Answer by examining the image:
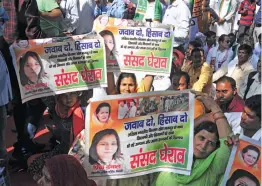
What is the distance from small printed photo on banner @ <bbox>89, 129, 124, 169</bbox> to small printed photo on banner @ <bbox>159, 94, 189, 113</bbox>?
317mm

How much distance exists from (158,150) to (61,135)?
1.47 meters

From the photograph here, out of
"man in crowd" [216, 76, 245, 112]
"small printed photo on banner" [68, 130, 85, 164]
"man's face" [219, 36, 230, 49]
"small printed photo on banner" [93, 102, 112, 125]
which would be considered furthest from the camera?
"man's face" [219, 36, 230, 49]

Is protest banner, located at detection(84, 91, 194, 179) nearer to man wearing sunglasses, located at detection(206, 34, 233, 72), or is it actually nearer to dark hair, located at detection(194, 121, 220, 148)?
dark hair, located at detection(194, 121, 220, 148)

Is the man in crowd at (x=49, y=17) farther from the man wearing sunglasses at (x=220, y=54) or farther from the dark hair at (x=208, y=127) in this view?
the man wearing sunglasses at (x=220, y=54)

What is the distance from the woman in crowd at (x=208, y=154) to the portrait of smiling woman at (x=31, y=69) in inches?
50.7

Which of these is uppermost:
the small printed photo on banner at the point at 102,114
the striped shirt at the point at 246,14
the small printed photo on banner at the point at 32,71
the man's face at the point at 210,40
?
the striped shirt at the point at 246,14

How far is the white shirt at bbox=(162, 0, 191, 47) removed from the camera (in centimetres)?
595

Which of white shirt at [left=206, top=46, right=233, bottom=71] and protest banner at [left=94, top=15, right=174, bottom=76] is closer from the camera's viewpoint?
protest banner at [left=94, top=15, right=174, bottom=76]

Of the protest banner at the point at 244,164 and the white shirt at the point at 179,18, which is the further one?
the white shirt at the point at 179,18

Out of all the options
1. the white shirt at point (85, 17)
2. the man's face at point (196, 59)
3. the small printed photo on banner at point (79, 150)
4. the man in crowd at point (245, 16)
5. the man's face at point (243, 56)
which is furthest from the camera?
the man in crowd at point (245, 16)

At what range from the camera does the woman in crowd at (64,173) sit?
2.34 metres

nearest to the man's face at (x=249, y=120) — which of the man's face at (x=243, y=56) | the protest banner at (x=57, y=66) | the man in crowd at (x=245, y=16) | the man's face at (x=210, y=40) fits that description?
the protest banner at (x=57, y=66)

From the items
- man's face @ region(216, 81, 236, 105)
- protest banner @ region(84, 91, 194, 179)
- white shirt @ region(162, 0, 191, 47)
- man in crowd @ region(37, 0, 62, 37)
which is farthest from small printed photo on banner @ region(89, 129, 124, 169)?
white shirt @ region(162, 0, 191, 47)

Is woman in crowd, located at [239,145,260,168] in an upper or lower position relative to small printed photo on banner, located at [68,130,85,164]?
upper
